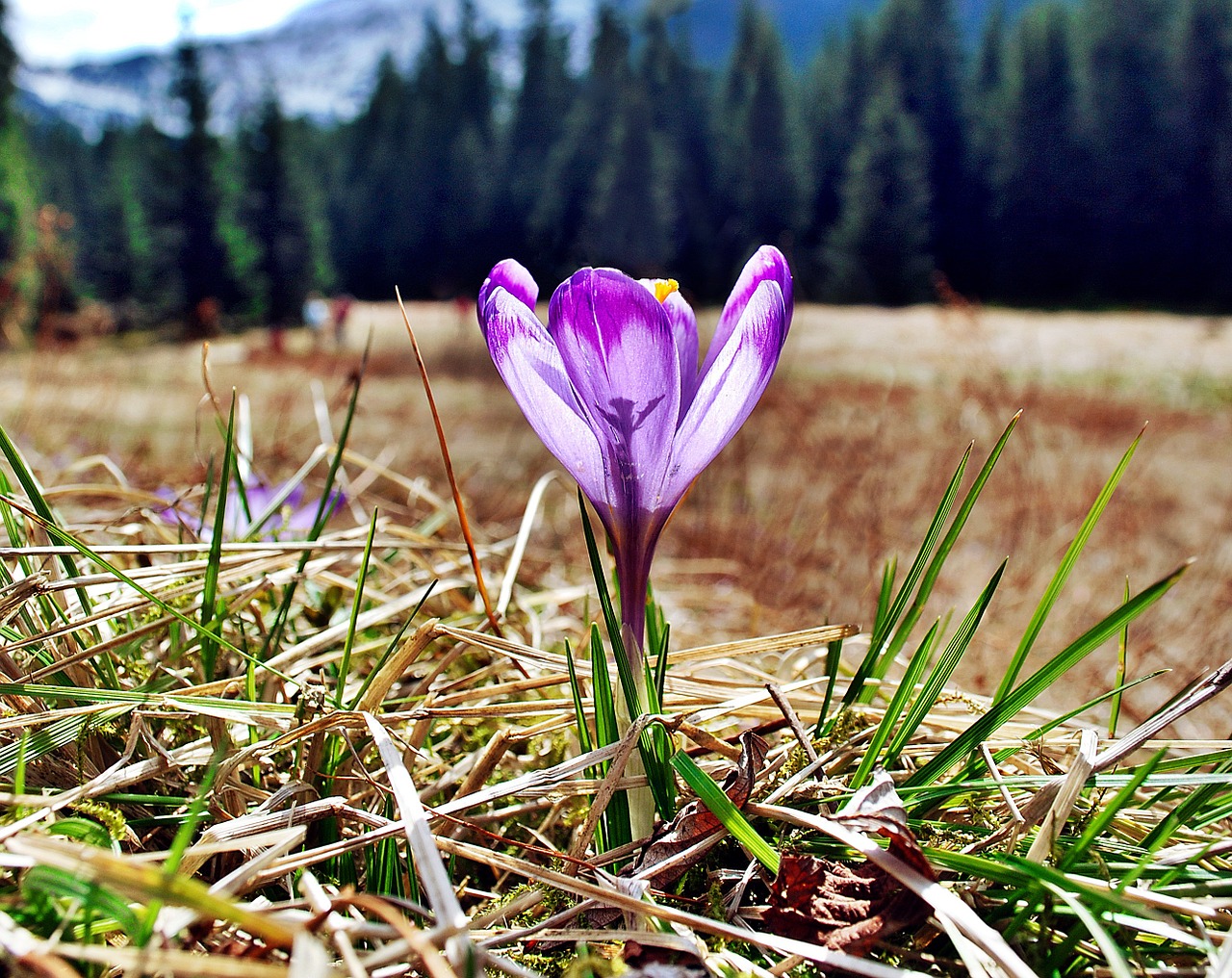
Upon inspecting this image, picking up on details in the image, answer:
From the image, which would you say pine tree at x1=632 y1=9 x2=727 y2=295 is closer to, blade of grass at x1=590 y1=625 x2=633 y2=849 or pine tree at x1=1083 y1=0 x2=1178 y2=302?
pine tree at x1=1083 y1=0 x2=1178 y2=302

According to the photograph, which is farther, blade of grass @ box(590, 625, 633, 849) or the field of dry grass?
the field of dry grass

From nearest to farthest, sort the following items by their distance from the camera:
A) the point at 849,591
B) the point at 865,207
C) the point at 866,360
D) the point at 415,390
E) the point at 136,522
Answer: the point at 136,522 < the point at 849,591 < the point at 415,390 < the point at 866,360 < the point at 865,207

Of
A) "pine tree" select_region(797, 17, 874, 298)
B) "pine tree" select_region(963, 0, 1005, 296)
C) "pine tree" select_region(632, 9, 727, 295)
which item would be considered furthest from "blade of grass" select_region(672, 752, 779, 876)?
"pine tree" select_region(963, 0, 1005, 296)

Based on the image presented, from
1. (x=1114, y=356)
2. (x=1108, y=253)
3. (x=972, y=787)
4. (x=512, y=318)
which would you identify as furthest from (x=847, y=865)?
(x=1108, y=253)

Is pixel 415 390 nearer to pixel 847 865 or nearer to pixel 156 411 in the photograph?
pixel 156 411

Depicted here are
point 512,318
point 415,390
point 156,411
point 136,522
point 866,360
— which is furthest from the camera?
point 866,360

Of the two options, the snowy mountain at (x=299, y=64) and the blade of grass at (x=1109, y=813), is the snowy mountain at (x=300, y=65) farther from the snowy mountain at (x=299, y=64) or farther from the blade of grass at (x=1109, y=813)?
the blade of grass at (x=1109, y=813)
